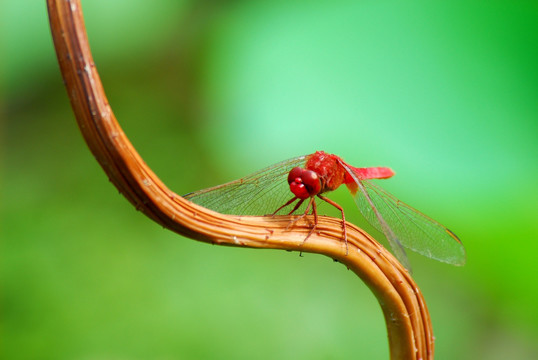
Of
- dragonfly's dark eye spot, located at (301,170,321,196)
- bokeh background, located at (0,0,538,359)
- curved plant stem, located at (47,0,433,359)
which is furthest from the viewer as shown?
bokeh background, located at (0,0,538,359)

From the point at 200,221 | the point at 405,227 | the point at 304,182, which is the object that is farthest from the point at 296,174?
the point at 200,221

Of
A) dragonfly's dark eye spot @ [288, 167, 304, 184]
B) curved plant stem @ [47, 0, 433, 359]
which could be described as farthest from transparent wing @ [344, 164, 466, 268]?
curved plant stem @ [47, 0, 433, 359]

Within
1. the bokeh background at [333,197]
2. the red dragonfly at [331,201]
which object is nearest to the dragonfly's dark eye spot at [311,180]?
the red dragonfly at [331,201]

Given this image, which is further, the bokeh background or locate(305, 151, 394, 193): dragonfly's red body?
the bokeh background

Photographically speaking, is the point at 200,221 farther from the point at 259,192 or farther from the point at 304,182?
the point at 259,192

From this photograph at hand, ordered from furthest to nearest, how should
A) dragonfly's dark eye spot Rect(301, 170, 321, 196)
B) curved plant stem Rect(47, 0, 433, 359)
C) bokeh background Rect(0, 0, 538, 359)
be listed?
bokeh background Rect(0, 0, 538, 359) < dragonfly's dark eye spot Rect(301, 170, 321, 196) < curved plant stem Rect(47, 0, 433, 359)

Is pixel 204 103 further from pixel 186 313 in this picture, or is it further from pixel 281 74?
pixel 186 313

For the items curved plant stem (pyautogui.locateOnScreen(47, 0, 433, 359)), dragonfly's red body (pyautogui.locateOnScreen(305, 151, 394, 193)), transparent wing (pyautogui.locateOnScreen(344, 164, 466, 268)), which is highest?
dragonfly's red body (pyautogui.locateOnScreen(305, 151, 394, 193))

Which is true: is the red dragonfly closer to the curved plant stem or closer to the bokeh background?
the curved plant stem
